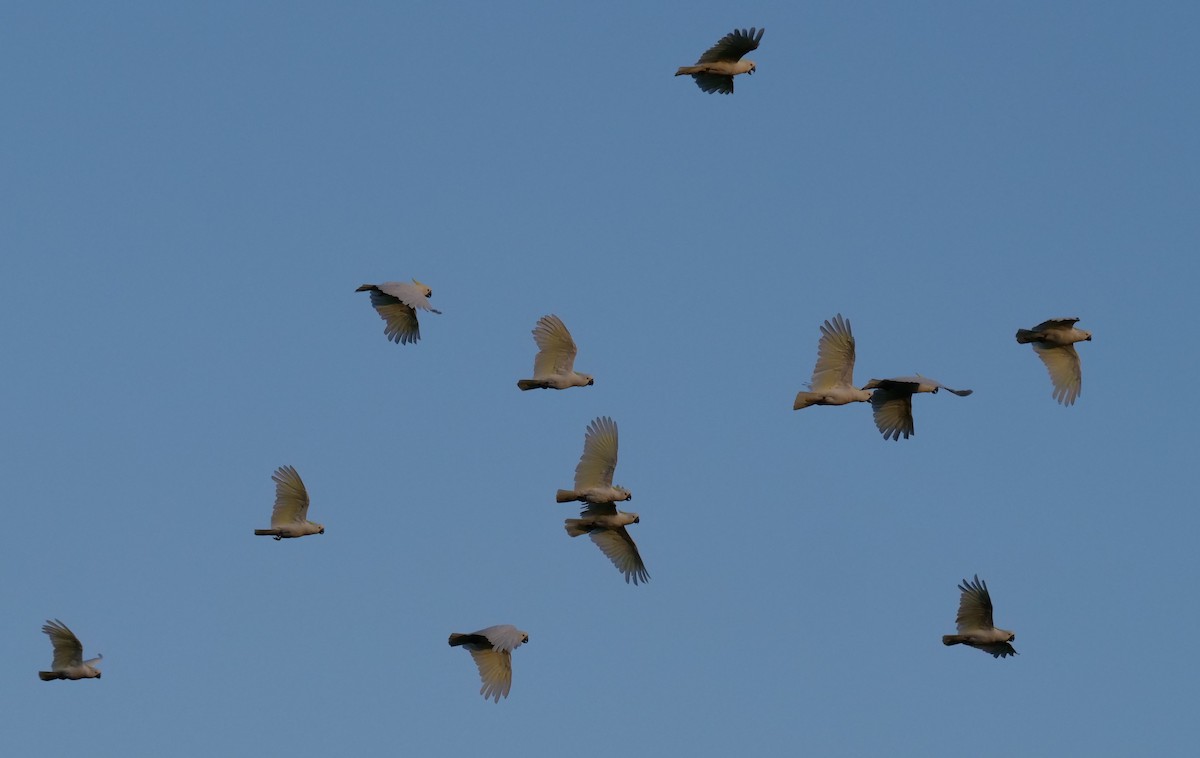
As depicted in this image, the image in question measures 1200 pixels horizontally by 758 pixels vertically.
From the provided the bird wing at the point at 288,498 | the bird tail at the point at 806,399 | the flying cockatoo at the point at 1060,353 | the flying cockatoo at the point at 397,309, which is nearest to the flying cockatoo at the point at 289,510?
the bird wing at the point at 288,498

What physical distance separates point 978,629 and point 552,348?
12.5m

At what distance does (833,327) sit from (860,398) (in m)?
1.93

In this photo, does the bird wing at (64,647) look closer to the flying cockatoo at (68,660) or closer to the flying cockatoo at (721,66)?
the flying cockatoo at (68,660)

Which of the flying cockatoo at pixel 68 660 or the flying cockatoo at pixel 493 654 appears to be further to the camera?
the flying cockatoo at pixel 68 660

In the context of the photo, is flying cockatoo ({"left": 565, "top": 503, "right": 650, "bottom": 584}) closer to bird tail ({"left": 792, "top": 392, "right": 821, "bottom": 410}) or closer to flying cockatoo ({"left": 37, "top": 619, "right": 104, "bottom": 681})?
bird tail ({"left": 792, "top": 392, "right": 821, "bottom": 410})

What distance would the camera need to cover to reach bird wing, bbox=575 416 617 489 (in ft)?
190

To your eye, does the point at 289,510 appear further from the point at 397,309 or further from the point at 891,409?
the point at 891,409

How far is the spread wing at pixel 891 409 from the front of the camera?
5900cm

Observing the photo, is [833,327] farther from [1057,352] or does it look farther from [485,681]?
[485,681]

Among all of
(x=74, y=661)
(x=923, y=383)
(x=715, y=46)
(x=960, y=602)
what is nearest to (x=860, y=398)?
(x=923, y=383)

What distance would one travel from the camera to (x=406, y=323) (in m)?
60.6

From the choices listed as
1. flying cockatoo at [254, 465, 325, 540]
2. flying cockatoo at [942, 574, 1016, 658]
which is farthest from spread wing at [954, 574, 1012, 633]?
flying cockatoo at [254, 465, 325, 540]

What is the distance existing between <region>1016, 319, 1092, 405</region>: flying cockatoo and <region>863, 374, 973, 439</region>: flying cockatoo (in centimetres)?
366

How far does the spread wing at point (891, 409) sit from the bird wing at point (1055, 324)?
164 inches
